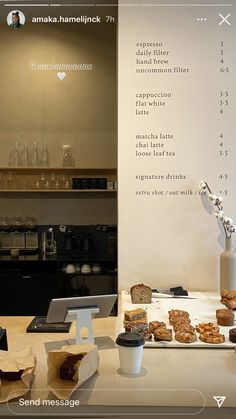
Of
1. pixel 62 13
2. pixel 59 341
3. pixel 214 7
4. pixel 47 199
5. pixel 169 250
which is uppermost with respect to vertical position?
pixel 62 13

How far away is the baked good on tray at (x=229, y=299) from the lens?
2164 millimetres

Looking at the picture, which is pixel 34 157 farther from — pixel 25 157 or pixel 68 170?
pixel 68 170

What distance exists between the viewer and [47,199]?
14.5ft

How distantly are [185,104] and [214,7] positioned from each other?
642mm

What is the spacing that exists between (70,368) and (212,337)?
69 cm

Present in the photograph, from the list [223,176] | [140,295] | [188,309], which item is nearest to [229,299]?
[188,309]

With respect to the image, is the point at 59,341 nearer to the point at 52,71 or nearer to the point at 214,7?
the point at 214,7

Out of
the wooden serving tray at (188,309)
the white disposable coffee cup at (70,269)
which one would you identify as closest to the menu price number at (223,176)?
the wooden serving tray at (188,309)

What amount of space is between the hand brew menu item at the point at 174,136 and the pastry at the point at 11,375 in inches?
61.1

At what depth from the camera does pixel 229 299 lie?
2.21m

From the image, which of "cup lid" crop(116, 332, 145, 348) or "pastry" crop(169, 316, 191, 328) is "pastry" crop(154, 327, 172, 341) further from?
"cup lid" crop(116, 332, 145, 348)

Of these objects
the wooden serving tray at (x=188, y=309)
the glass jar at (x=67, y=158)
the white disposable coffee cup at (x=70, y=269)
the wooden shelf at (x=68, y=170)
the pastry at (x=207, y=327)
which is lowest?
the white disposable coffee cup at (x=70, y=269)

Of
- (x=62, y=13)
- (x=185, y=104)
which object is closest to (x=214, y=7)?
(x=185, y=104)

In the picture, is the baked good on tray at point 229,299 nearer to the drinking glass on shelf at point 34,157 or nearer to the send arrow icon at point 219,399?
the send arrow icon at point 219,399
